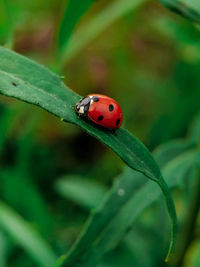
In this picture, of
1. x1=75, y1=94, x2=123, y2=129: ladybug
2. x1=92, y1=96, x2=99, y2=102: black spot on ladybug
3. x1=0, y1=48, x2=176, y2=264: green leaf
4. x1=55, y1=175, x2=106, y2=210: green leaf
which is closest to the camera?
x1=0, y1=48, x2=176, y2=264: green leaf

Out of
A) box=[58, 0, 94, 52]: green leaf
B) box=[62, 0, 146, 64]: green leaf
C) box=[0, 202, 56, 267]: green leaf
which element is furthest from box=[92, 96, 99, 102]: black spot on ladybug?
box=[62, 0, 146, 64]: green leaf

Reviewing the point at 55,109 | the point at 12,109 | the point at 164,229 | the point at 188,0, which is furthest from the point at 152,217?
the point at 55,109

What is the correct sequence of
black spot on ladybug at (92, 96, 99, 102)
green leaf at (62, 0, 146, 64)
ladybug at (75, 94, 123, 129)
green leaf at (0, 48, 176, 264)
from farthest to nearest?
1. green leaf at (62, 0, 146, 64)
2. black spot on ladybug at (92, 96, 99, 102)
3. ladybug at (75, 94, 123, 129)
4. green leaf at (0, 48, 176, 264)

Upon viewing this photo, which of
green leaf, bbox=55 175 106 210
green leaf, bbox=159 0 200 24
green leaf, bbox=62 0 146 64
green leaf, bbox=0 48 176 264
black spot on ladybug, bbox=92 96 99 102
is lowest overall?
green leaf, bbox=55 175 106 210

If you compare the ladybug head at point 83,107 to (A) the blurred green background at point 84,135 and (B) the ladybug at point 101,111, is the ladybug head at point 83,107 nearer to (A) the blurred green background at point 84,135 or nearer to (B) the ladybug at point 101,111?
(B) the ladybug at point 101,111

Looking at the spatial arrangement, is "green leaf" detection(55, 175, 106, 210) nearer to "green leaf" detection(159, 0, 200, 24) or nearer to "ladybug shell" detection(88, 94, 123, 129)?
"ladybug shell" detection(88, 94, 123, 129)

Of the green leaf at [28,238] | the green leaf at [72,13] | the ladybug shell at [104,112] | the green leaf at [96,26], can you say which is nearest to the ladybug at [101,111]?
the ladybug shell at [104,112]

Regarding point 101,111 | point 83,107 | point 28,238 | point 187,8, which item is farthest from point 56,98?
point 28,238
